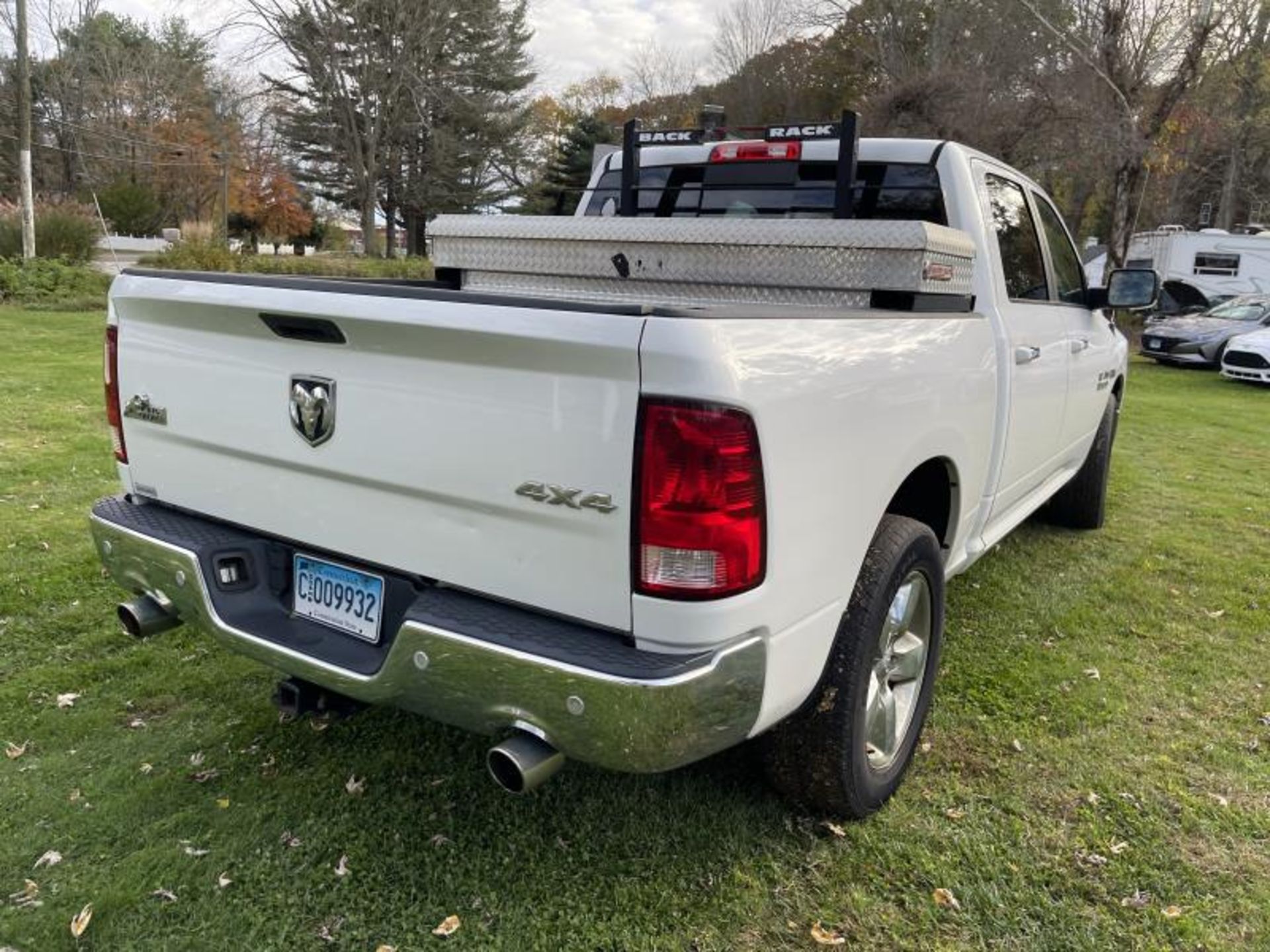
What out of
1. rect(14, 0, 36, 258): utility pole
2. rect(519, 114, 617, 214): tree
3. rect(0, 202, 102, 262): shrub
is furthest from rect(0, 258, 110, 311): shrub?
rect(519, 114, 617, 214): tree

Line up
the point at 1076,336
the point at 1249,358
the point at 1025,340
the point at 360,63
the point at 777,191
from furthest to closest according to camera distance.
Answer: the point at 360,63 → the point at 1249,358 → the point at 1076,336 → the point at 777,191 → the point at 1025,340

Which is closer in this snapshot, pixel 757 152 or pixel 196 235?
pixel 757 152

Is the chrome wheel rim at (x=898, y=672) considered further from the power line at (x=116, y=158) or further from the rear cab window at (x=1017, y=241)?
the power line at (x=116, y=158)

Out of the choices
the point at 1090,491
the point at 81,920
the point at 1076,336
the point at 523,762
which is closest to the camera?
the point at 523,762

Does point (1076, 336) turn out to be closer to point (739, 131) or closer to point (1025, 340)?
point (1025, 340)

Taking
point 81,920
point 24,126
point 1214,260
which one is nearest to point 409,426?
point 81,920

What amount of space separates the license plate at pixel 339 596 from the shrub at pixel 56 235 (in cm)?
1920

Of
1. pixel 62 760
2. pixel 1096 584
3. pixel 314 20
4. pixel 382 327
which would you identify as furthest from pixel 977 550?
pixel 314 20

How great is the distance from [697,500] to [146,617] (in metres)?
1.74

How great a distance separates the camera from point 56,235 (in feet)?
62.6

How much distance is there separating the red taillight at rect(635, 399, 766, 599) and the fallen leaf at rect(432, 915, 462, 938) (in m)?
1.04

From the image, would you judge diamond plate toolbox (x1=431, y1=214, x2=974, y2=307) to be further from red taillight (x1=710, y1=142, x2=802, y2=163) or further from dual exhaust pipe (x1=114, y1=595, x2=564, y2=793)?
dual exhaust pipe (x1=114, y1=595, x2=564, y2=793)

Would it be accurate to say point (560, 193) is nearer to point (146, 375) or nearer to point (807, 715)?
point (146, 375)

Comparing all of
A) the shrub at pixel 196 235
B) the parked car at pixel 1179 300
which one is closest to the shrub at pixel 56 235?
the shrub at pixel 196 235
